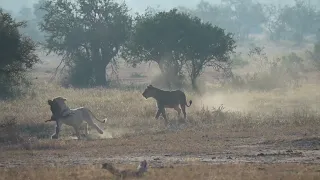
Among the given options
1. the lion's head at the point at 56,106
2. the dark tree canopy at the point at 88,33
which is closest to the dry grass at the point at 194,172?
the lion's head at the point at 56,106

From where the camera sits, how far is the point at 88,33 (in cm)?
5738

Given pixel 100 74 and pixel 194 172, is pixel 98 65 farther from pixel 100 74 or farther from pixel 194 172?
pixel 194 172

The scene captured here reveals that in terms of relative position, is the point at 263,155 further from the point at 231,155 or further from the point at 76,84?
the point at 76,84

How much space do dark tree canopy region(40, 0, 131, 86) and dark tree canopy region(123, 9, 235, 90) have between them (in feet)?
12.6

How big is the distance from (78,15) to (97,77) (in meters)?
6.48

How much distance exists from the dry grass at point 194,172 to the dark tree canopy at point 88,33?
4236cm

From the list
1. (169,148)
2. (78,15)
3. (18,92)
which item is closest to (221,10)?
(78,15)

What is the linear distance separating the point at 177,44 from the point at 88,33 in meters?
9.95

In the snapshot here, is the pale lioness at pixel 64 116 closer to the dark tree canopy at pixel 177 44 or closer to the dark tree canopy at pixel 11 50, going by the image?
the dark tree canopy at pixel 11 50

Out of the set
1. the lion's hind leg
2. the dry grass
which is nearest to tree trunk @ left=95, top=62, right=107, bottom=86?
the lion's hind leg

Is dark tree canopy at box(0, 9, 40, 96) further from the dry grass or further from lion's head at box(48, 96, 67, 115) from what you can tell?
the dry grass

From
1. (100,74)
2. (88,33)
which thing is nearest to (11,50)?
(100,74)

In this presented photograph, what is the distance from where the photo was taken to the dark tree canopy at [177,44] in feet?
167

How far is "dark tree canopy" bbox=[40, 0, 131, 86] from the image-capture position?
5697 cm
